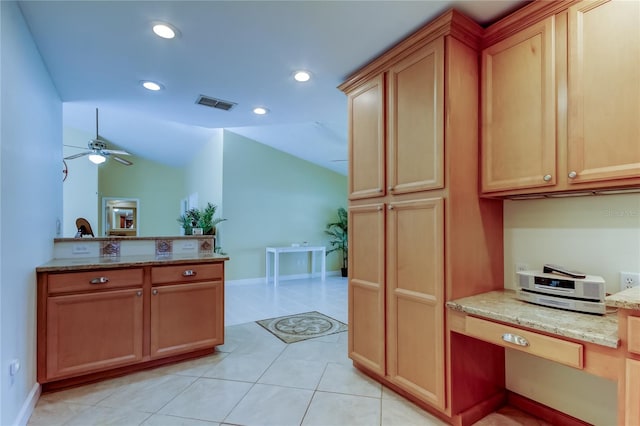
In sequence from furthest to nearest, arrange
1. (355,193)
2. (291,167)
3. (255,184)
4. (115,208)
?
(115,208), (291,167), (255,184), (355,193)

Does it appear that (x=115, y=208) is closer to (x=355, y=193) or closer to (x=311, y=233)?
(x=311, y=233)

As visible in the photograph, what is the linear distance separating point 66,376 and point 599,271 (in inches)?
132

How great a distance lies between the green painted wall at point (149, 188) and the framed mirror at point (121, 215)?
0.10 meters

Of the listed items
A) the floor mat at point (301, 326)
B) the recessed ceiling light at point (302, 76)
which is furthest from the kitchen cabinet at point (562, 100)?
the floor mat at point (301, 326)

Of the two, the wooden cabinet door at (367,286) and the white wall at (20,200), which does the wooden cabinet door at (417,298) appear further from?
the white wall at (20,200)

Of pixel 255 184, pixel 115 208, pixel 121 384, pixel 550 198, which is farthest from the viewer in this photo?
pixel 115 208

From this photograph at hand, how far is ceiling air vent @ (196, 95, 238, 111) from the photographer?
2.98 metres

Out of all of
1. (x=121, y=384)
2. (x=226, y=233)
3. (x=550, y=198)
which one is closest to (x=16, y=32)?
(x=121, y=384)

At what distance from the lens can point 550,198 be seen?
6.11ft

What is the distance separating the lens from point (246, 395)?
7.08 ft

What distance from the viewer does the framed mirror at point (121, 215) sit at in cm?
833

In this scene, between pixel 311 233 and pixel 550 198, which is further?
pixel 311 233

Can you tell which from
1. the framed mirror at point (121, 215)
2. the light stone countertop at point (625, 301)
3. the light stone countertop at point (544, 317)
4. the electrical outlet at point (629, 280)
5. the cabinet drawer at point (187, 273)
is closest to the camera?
the light stone countertop at point (625, 301)

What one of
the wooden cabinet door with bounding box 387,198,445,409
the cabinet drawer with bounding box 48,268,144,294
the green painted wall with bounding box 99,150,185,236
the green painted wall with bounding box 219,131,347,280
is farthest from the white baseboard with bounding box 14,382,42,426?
the green painted wall with bounding box 99,150,185,236
